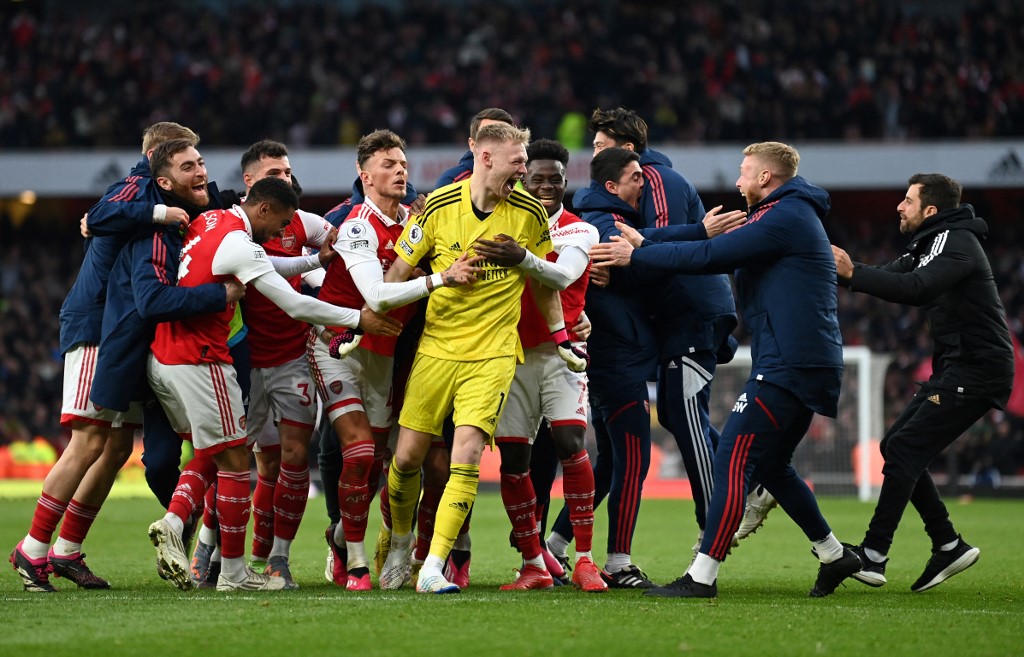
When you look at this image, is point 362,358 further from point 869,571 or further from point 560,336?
point 869,571

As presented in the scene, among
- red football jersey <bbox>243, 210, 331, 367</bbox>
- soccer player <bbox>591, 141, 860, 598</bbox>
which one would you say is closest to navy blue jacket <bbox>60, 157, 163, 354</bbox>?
red football jersey <bbox>243, 210, 331, 367</bbox>

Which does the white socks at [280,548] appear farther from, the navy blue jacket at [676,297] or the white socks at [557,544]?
the navy blue jacket at [676,297]

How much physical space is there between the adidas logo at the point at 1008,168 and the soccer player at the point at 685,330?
16318 mm

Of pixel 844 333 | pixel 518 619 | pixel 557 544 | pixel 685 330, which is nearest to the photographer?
pixel 518 619

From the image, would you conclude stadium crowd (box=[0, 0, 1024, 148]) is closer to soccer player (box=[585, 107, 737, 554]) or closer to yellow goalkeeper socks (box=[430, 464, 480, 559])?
soccer player (box=[585, 107, 737, 554])

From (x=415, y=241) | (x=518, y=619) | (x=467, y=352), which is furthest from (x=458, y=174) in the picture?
(x=518, y=619)

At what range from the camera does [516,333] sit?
A: 642 centimetres

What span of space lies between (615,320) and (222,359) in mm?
2201

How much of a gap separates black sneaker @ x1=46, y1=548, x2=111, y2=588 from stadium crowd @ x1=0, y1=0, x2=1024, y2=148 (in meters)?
17.2

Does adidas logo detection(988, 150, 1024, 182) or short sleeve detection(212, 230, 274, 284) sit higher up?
adidas logo detection(988, 150, 1024, 182)

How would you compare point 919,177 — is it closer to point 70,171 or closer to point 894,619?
point 894,619

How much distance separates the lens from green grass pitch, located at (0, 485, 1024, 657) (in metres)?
4.61

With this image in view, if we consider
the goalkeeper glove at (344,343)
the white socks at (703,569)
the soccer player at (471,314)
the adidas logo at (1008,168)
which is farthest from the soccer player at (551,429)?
the adidas logo at (1008,168)

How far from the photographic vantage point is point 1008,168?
872 inches
